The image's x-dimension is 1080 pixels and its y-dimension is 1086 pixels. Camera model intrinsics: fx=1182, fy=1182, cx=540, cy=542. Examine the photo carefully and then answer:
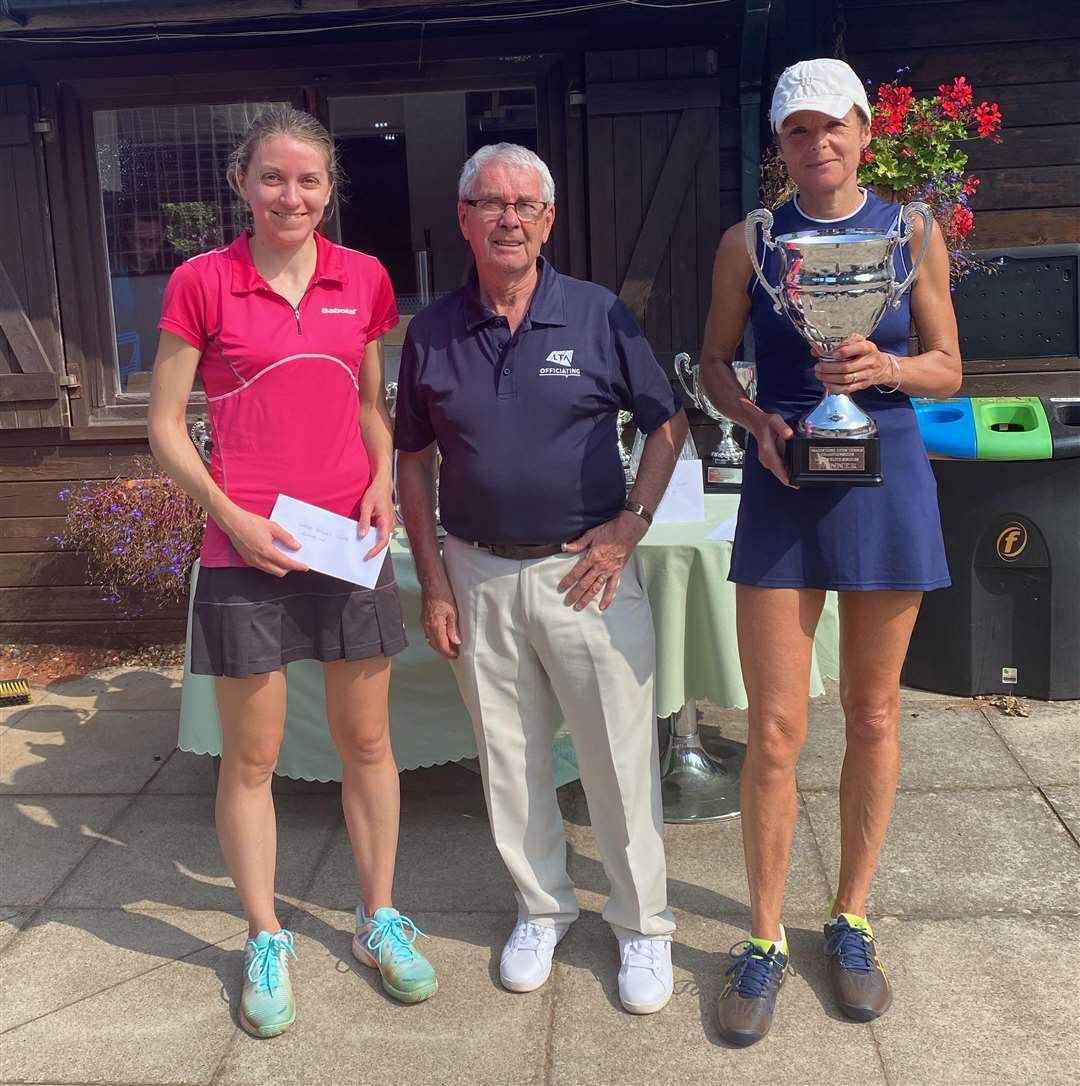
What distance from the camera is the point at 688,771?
11.8ft

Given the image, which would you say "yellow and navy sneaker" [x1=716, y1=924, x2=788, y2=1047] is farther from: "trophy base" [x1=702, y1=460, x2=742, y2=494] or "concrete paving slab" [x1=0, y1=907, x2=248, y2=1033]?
"trophy base" [x1=702, y1=460, x2=742, y2=494]

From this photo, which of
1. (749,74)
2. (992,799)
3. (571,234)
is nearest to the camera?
(992,799)

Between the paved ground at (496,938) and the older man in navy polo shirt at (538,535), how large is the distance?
0.59 feet

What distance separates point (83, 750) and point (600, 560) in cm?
258

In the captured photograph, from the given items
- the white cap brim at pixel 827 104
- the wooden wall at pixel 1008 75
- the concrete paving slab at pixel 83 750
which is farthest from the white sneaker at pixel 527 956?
the wooden wall at pixel 1008 75

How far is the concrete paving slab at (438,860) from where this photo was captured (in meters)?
3.05

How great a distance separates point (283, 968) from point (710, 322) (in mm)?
1658

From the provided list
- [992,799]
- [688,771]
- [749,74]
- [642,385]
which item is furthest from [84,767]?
[749,74]

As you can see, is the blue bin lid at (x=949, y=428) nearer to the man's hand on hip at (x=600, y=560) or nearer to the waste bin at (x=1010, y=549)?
the waste bin at (x=1010, y=549)

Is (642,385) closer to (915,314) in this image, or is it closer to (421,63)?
(915,314)

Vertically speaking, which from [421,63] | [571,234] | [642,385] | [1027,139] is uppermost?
[421,63]

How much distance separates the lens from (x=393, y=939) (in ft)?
8.64

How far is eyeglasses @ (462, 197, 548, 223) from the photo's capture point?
7.47ft

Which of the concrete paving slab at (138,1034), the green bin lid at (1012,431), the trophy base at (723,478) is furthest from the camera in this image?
the green bin lid at (1012,431)
